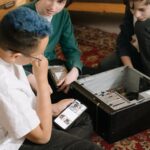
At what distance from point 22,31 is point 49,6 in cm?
58

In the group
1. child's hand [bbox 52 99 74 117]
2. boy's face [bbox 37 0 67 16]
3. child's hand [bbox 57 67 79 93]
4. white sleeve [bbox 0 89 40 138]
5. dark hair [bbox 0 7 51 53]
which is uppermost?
dark hair [bbox 0 7 51 53]

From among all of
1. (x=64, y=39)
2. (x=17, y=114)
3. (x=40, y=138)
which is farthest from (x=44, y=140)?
(x=64, y=39)

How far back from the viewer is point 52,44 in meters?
1.74

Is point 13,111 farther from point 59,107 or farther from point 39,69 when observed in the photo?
point 59,107

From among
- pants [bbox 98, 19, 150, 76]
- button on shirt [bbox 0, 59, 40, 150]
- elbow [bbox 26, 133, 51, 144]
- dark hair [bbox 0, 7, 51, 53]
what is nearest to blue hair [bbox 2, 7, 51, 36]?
dark hair [bbox 0, 7, 51, 53]

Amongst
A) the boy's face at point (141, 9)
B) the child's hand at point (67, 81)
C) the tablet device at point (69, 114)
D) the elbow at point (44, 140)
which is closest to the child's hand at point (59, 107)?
the tablet device at point (69, 114)

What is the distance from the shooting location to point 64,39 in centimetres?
176

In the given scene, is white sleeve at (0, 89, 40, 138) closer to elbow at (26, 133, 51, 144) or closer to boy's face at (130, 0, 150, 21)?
elbow at (26, 133, 51, 144)

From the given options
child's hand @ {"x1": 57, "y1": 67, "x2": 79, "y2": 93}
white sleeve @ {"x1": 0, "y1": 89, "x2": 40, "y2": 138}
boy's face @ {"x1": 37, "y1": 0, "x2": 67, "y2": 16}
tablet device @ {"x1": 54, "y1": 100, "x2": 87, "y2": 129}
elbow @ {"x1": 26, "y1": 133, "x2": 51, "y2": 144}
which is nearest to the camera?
white sleeve @ {"x1": 0, "y1": 89, "x2": 40, "y2": 138}

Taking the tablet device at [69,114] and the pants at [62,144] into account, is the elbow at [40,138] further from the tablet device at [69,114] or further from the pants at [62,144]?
the tablet device at [69,114]

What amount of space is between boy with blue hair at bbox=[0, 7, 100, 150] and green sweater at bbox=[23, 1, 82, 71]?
60 centimetres

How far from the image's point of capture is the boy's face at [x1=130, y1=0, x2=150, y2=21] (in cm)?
154

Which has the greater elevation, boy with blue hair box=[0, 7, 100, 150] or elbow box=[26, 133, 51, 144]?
boy with blue hair box=[0, 7, 100, 150]

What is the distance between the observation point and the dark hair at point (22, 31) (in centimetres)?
97
